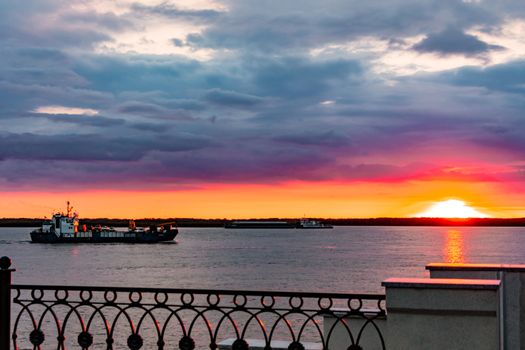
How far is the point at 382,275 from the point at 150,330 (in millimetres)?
A: 40749

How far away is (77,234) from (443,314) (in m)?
145

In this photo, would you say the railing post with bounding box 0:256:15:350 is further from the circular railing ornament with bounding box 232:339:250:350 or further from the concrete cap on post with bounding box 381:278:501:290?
the concrete cap on post with bounding box 381:278:501:290

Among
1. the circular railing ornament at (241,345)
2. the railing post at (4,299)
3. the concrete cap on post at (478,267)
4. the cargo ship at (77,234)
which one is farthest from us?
the cargo ship at (77,234)

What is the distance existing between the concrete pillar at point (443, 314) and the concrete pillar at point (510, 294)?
1.71 meters

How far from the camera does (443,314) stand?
200 inches

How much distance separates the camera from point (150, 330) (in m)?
36.8

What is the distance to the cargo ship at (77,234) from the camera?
142500mm

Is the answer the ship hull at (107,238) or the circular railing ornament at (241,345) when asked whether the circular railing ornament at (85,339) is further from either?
the ship hull at (107,238)

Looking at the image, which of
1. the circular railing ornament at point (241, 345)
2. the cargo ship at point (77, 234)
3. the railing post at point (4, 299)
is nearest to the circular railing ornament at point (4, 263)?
the railing post at point (4, 299)

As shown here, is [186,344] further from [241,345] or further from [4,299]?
[4,299]

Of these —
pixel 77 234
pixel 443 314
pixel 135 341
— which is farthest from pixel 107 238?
pixel 443 314

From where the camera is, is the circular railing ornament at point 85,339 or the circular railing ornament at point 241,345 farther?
the circular railing ornament at point 85,339

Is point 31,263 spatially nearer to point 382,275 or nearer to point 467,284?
point 382,275

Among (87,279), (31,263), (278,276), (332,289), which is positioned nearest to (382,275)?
(278,276)
